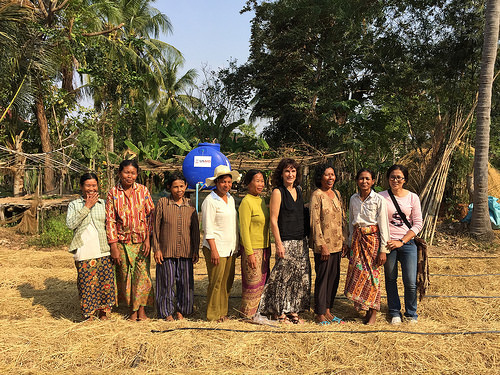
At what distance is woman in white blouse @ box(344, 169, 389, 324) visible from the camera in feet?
11.0

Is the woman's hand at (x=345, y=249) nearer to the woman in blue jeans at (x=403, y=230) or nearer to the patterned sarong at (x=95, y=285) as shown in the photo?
the woman in blue jeans at (x=403, y=230)

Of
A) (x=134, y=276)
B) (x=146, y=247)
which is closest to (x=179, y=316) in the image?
(x=134, y=276)

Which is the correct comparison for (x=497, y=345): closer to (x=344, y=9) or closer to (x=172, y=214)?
(x=172, y=214)

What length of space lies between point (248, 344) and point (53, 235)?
603cm

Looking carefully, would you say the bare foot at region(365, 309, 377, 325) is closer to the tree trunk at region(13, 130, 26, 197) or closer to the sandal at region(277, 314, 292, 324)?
the sandal at region(277, 314, 292, 324)

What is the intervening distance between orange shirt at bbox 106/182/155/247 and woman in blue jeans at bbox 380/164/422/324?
2.16m

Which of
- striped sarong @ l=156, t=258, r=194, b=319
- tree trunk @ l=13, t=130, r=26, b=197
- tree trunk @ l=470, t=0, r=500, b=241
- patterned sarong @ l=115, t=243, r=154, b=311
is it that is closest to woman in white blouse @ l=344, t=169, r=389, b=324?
striped sarong @ l=156, t=258, r=194, b=319

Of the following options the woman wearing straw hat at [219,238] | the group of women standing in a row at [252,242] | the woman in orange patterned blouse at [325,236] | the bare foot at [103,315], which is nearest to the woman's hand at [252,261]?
the group of women standing in a row at [252,242]

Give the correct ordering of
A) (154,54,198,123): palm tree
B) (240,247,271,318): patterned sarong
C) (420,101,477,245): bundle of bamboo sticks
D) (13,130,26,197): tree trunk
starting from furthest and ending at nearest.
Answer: (154,54,198,123): palm tree → (13,130,26,197): tree trunk → (420,101,477,245): bundle of bamboo sticks → (240,247,271,318): patterned sarong

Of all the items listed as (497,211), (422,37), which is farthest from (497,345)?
(422,37)

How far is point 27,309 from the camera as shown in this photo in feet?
13.2

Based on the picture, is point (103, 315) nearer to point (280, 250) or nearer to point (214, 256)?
point (214, 256)

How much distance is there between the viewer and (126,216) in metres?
3.48

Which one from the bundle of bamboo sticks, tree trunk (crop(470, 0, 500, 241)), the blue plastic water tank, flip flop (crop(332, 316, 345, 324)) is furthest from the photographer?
the blue plastic water tank
